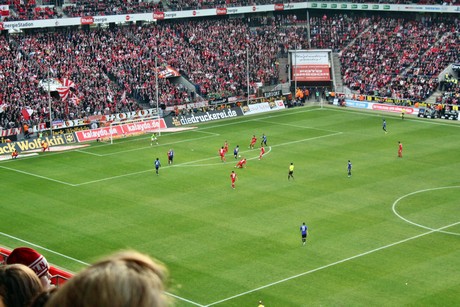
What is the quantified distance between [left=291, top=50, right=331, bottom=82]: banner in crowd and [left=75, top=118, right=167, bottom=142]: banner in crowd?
24.5 metres

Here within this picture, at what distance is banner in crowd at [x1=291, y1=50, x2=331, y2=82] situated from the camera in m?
96.7

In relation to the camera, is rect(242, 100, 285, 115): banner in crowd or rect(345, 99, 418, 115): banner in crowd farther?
rect(242, 100, 285, 115): banner in crowd

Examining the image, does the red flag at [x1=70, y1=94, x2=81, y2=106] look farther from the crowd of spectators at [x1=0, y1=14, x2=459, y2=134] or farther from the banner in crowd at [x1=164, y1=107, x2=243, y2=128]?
the banner in crowd at [x1=164, y1=107, x2=243, y2=128]

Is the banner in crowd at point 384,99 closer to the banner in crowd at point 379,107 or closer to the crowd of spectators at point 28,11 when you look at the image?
the banner in crowd at point 379,107

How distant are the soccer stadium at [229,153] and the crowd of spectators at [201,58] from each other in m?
0.24

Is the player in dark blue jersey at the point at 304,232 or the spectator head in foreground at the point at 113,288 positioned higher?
the spectator head in foreground at the point at 113,288

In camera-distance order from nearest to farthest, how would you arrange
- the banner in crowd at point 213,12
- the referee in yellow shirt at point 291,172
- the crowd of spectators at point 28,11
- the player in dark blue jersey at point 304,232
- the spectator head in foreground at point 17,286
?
the spectator head in foreground at point 17,286
the player in dark blue jersey at point 304,232
the referee in yellow shirt at point 291,172
the crowd of spectators at point 28,11
the banner in crowd at point 213,12

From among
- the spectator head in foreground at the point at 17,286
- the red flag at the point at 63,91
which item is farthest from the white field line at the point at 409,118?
the spectator head in foreground at the point at 17,286

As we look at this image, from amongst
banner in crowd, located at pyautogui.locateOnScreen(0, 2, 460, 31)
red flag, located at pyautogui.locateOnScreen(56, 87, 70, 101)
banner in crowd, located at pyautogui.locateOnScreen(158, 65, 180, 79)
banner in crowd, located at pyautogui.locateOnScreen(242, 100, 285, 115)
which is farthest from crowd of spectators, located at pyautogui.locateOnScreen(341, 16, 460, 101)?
red flag, located at pyautogui.locateOnScreen(56, 87, 70, 101)

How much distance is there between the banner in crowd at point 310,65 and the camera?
9669cm

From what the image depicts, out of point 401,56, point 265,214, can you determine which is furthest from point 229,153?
point 401,56

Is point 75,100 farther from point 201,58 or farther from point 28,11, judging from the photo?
point 201,58

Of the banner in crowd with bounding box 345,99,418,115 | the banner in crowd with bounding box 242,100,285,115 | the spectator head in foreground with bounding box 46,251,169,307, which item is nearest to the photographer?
the spectator head in foreground with bounding box 46,251,169,307

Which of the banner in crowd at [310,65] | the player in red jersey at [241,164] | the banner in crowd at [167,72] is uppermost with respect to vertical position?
the banner in crowd at [167,72]
